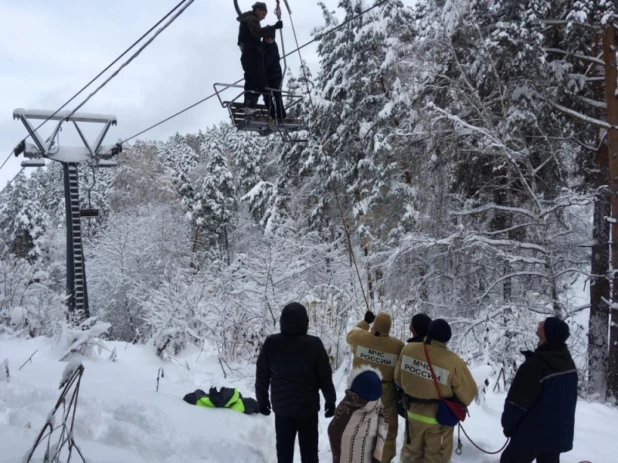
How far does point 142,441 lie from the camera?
465 cm

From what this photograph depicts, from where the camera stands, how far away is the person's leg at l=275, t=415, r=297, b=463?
4.27 metres

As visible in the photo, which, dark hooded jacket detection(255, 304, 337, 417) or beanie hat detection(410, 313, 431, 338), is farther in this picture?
beanie hat detection(410, 313, 431, 338)

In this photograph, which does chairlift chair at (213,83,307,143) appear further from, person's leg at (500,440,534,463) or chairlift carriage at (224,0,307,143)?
person's leg at (500,440,534,463)

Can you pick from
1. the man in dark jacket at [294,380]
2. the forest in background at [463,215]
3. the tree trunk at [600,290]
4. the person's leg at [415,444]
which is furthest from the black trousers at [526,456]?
the tree trunk at [600,290]

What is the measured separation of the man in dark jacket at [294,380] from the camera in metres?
4.15

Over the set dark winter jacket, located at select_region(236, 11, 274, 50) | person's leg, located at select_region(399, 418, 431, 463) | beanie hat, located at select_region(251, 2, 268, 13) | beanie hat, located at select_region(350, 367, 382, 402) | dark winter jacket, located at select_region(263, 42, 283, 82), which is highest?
beanie hat, located at select_region(251, 2, 268, 13)

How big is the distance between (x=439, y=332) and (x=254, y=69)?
4.71 m

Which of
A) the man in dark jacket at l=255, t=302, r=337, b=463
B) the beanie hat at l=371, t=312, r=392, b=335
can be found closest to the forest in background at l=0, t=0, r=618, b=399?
the beanie hat at l=371, t=312, r=392, b=335

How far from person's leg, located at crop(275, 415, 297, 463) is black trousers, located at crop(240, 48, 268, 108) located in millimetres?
4611

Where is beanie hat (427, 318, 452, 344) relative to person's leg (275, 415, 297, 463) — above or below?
above

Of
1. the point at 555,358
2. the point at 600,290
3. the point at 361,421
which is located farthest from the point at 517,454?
the point at 600,290

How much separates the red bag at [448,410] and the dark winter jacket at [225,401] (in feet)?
8.54

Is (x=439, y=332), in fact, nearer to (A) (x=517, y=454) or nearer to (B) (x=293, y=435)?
(A) (x=517, y=454)

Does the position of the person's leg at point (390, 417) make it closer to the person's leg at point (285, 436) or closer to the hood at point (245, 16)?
the person's leg at point (285, 436)
